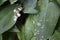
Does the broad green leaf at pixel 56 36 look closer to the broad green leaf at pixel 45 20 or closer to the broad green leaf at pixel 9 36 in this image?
the broad green leaf at pixel 45 20

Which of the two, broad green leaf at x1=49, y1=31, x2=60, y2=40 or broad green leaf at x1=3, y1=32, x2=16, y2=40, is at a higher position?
broad green leaf at x1=49, y1=31, x2=60, y2=40

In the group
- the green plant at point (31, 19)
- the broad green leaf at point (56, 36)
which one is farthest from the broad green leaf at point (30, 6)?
the broad green leaf at point (56, 36)

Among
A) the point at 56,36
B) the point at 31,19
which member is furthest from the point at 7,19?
the point at 56,36

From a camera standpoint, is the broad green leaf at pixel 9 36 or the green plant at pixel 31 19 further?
the broad green leaf at pixel 9 36

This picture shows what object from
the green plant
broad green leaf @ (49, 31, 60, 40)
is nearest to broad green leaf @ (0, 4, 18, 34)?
the green plant

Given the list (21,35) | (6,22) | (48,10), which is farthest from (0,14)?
(48,10)

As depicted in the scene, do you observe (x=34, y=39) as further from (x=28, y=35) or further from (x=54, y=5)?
(x=54, y=5)

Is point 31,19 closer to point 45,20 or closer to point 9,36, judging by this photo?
point 45,20

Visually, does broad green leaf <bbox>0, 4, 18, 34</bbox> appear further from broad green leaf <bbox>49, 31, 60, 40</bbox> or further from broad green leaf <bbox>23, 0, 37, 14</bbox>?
broad green leaf <bbox>49, 31, 60, 40</bbox>
